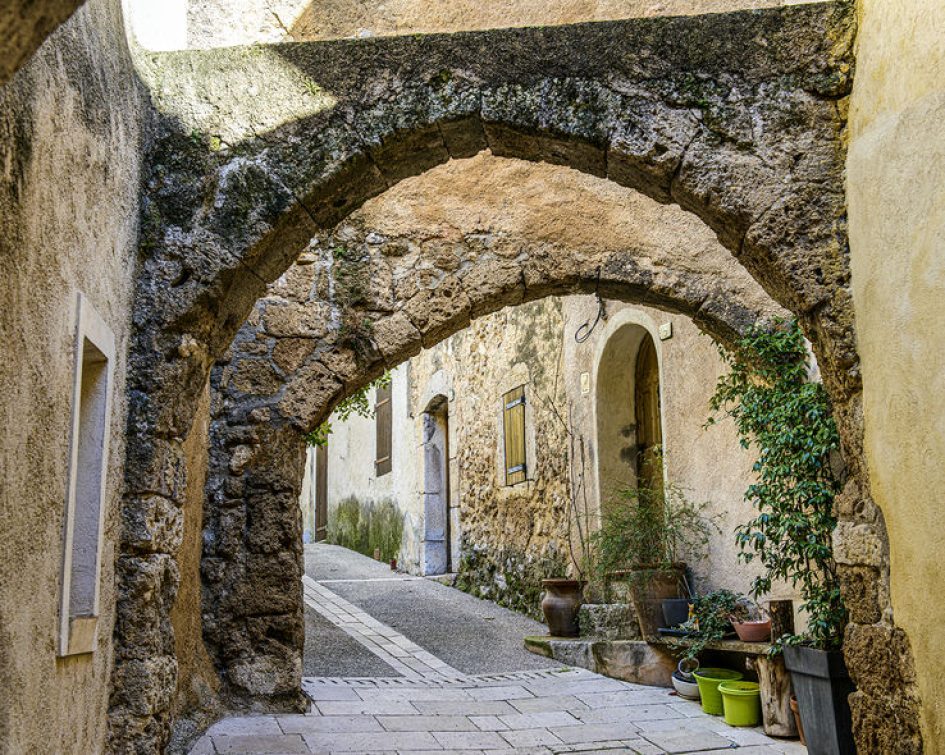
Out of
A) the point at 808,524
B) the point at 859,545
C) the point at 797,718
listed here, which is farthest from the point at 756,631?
the point at 859,545

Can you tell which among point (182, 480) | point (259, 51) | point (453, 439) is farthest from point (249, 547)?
point (453, 439)

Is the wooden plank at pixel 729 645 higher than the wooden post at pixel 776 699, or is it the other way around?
the wooden plank at pixel 729 645

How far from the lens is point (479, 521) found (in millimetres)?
10211

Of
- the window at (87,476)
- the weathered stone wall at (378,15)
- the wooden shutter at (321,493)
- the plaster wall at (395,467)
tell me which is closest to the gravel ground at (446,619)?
the plaster wall at (395,467)

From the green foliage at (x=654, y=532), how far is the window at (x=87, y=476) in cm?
437

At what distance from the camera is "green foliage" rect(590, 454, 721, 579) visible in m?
6.41

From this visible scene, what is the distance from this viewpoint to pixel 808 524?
4277mm

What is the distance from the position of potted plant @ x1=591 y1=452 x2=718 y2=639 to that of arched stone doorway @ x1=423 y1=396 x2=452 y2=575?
168 inches

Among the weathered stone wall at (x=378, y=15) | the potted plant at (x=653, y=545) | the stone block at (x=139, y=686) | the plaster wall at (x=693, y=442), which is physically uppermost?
the weathered stone wall at (x=378, y=15)

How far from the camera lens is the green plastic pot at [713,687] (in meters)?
5.28

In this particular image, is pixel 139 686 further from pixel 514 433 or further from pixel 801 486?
pixel 514 433

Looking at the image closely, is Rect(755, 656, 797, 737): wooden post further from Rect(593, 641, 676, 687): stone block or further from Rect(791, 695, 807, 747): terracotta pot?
Rect(593, 641, 676, 687): stone block

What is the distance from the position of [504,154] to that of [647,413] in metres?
4.44

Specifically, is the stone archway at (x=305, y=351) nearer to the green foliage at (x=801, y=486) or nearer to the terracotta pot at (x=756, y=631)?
the green foliage at (x=801, y=486)
